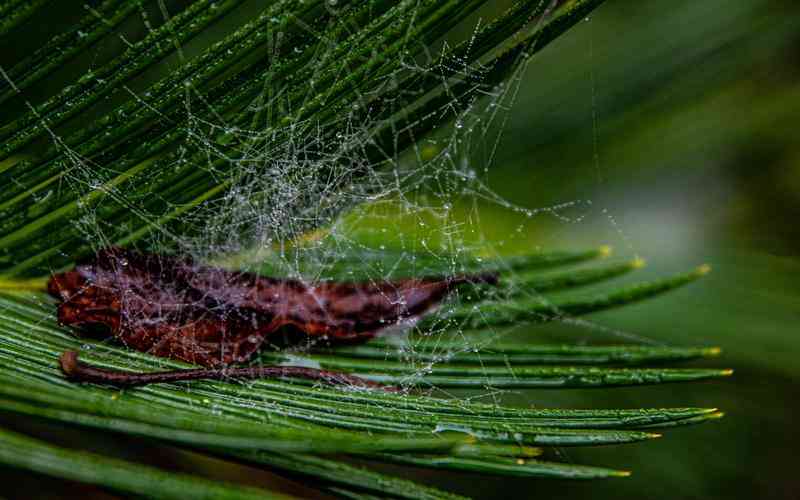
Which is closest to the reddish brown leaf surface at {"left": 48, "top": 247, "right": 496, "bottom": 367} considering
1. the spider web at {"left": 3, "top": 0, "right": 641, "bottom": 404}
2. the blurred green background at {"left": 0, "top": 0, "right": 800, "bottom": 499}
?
the spider web at {"left": 3, "top": 0, "right": 641, "bottom": 404}

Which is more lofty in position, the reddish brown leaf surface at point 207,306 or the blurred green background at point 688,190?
the blurred green background at point 688,190

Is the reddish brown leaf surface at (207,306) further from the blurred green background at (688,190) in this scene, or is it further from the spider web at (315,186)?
the blurred green background at (688,190)

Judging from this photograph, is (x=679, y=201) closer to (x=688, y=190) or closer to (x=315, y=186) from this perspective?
(x=688, y=190)

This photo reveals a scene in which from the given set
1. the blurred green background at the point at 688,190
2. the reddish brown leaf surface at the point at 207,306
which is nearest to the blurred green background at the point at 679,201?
the blurred green background at the point at 688,190

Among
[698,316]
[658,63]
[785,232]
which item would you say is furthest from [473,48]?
[785,232]

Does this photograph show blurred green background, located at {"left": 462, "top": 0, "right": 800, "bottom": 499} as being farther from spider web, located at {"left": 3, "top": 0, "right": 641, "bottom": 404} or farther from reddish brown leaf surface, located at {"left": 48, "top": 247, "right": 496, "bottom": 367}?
reddish brown leaf surface, located at {"left": 48, "top": 247, "right": 496, "bottom": 367}

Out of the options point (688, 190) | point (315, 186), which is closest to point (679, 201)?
point (688, 190)
